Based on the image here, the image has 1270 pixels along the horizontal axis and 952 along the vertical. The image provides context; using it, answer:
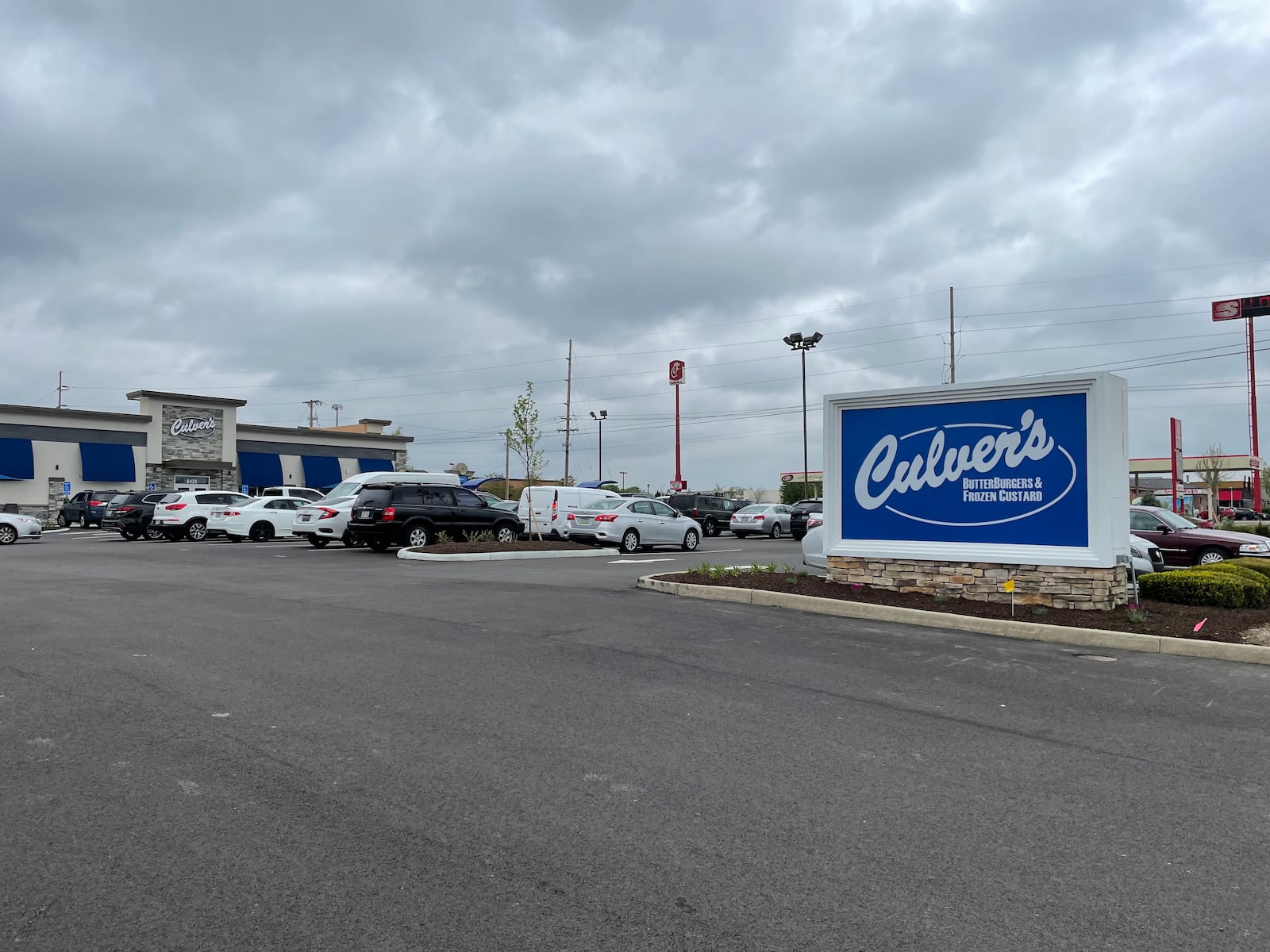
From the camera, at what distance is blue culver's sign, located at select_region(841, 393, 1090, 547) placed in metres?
11.1

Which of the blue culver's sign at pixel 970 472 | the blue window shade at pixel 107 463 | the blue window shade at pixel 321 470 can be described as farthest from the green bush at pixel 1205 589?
the blue window shade at pixel 321 470

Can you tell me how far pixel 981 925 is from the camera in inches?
129

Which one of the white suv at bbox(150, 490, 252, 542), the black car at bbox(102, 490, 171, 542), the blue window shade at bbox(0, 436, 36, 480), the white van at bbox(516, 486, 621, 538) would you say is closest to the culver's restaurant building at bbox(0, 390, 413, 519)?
the blue window shade at bbox(0, 436, 36, 480)

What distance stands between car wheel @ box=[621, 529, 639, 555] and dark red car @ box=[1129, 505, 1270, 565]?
11222mm

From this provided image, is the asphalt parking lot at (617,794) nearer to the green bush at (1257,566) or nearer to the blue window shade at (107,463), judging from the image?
the green bush at (1257,566)

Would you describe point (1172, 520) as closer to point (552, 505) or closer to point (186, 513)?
point (552, 505)

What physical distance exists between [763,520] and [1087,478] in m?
23.7

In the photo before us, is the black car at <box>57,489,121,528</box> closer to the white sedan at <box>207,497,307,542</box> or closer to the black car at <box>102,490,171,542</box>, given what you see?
the black car at <box>102,490,171,542</box>

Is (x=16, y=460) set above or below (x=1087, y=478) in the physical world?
above

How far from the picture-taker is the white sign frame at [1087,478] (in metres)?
10.8

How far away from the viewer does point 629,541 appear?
2356 centimetres

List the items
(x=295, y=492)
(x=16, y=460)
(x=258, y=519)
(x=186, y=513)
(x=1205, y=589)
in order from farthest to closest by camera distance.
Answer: (x=16, y=460) < (x=295, y=492) < (x=186, y=513) < (x=258, y=519) < (x=1205, y=589)

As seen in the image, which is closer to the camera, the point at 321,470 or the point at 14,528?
the point at 14,528

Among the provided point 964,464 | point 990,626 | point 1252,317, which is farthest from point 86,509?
point 1252,317
